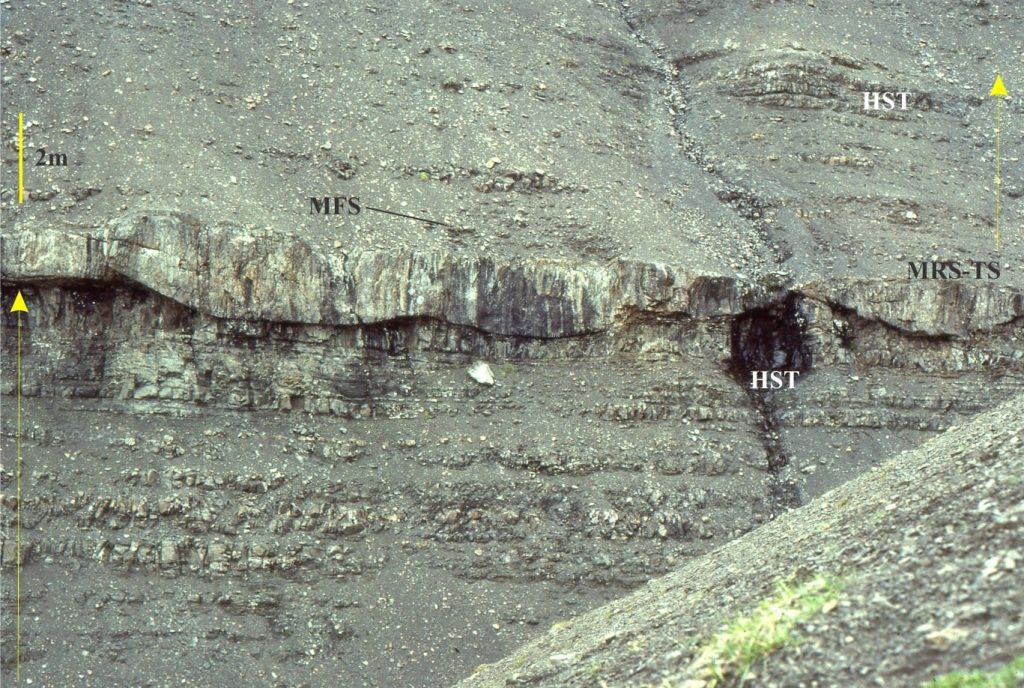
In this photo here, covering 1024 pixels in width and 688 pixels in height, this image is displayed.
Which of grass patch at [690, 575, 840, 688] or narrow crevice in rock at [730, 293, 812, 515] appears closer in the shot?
grass patch at [690, 575, 840, 688]

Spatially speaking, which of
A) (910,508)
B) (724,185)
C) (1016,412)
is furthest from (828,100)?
(910,508)

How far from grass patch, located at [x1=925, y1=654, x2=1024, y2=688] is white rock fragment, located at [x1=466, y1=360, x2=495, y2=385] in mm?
15374

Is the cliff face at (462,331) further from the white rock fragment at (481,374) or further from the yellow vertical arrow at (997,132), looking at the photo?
the yellow vertical arrow at (997,132)

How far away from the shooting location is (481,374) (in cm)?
2248

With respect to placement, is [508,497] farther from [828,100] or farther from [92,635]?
[828,100]

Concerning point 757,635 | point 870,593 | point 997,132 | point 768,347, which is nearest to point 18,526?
point 768,347

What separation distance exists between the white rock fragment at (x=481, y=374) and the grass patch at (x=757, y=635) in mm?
13097

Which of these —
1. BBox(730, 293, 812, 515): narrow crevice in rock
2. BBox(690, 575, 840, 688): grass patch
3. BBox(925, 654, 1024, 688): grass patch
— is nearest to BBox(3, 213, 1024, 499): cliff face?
BBox(730, 293, 812, 515): narrow crevice in rock

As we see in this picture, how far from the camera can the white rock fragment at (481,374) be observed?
2247 cm

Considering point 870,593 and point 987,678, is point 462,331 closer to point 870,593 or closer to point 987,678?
point 870,593

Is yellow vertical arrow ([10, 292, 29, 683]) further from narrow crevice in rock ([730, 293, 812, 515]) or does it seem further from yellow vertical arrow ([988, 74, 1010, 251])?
yellow vertical arrow ([988, 74, 1010, 251])

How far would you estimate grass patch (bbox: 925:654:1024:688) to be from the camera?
22.8 feet

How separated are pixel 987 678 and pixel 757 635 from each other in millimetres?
1980

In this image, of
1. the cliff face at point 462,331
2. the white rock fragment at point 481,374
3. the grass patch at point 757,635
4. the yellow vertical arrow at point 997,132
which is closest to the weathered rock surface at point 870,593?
the grass patch at point 757,635
